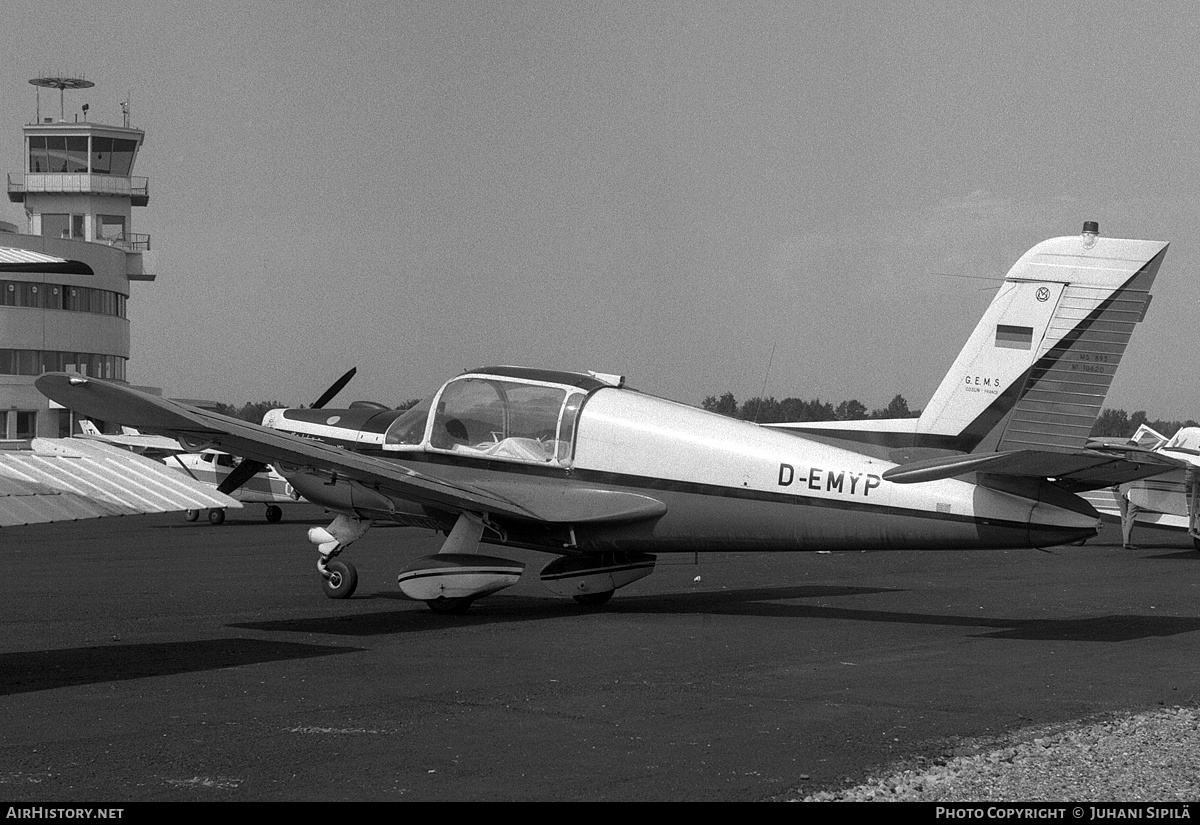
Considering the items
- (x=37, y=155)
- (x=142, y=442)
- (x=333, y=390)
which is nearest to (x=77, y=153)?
(x=37, y=155)

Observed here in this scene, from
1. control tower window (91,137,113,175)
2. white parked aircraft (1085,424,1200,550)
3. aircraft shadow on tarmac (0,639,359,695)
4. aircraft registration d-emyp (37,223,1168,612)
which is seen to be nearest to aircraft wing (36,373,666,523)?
aircraft registration d-emyp (37,223,1168,612)

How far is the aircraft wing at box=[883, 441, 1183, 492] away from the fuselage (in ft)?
0.82

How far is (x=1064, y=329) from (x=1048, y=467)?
1934 mm

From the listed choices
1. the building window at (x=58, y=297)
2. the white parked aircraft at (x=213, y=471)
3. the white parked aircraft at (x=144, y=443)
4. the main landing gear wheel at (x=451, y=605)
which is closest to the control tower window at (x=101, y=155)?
the building window at (x=58, y=297)

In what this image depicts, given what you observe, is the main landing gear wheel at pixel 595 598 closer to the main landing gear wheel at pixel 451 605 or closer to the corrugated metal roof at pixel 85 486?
the main landing gear wheel at pixel 451 605

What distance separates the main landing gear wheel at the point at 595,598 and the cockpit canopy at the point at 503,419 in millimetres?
1631

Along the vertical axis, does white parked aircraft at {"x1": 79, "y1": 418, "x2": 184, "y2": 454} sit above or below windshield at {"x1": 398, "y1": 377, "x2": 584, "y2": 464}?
below

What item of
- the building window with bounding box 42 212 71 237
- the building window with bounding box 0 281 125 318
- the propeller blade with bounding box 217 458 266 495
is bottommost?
the propeller blade with bounding box 217 458 266 495

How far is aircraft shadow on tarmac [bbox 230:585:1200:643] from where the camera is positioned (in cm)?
1212

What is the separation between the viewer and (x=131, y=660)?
9.91 m

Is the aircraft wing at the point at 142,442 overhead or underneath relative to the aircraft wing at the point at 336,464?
underneath

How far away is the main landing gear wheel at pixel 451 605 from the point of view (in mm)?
13094

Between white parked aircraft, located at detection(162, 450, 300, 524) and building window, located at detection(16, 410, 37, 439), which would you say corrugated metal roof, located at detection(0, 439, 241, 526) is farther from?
building window, located at detection(16, 410, 37, 439)

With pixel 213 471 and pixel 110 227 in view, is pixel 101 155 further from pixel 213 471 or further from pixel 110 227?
pixel 213 471
